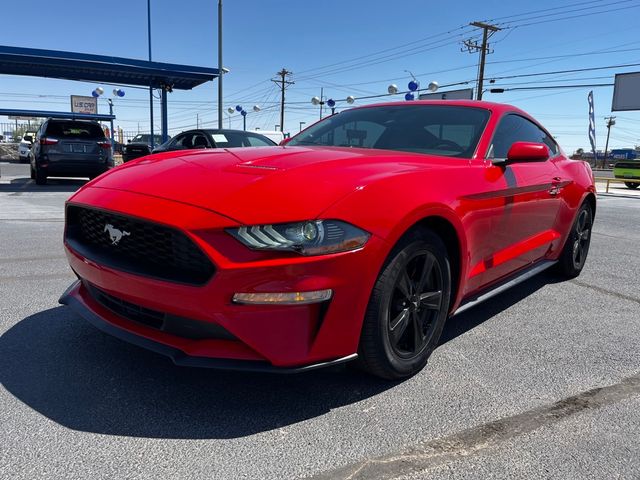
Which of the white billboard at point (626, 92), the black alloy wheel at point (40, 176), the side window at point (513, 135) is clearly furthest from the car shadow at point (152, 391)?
the white billboard at point (626, 92)

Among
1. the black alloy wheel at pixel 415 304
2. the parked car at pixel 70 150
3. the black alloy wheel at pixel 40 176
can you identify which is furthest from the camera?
the black alloy wheel at pixel 40 176

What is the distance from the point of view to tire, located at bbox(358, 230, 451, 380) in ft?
7.39

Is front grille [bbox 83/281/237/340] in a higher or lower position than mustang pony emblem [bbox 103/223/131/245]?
lower

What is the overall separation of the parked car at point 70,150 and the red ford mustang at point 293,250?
10.6 meters

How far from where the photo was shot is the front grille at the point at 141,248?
2.06 m

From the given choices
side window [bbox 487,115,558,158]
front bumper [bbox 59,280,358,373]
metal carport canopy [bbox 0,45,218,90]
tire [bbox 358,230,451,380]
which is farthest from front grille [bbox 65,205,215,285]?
metal carport canopy [bbox 0,45,218,90]

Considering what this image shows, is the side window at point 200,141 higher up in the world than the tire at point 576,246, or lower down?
higher up

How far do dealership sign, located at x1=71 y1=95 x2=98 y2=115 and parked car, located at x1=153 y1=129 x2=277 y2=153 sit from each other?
4560 cm

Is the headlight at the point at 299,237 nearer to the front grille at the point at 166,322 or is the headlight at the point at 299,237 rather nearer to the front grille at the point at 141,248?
the front grille at the point at 141,248

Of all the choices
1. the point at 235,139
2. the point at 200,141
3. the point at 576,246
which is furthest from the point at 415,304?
the point at 200,141

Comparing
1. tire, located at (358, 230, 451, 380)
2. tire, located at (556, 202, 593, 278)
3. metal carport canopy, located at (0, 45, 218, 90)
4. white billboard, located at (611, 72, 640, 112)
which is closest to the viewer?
tire, located at (358, 230, 451, 380)

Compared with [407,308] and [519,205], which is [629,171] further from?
[407,308]

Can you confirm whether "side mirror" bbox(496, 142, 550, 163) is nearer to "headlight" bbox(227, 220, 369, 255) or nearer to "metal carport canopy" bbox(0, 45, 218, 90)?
"headlight" bbox(227, 220, 369, 255)

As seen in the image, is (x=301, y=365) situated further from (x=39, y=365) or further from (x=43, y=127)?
(x=43, y=127)
